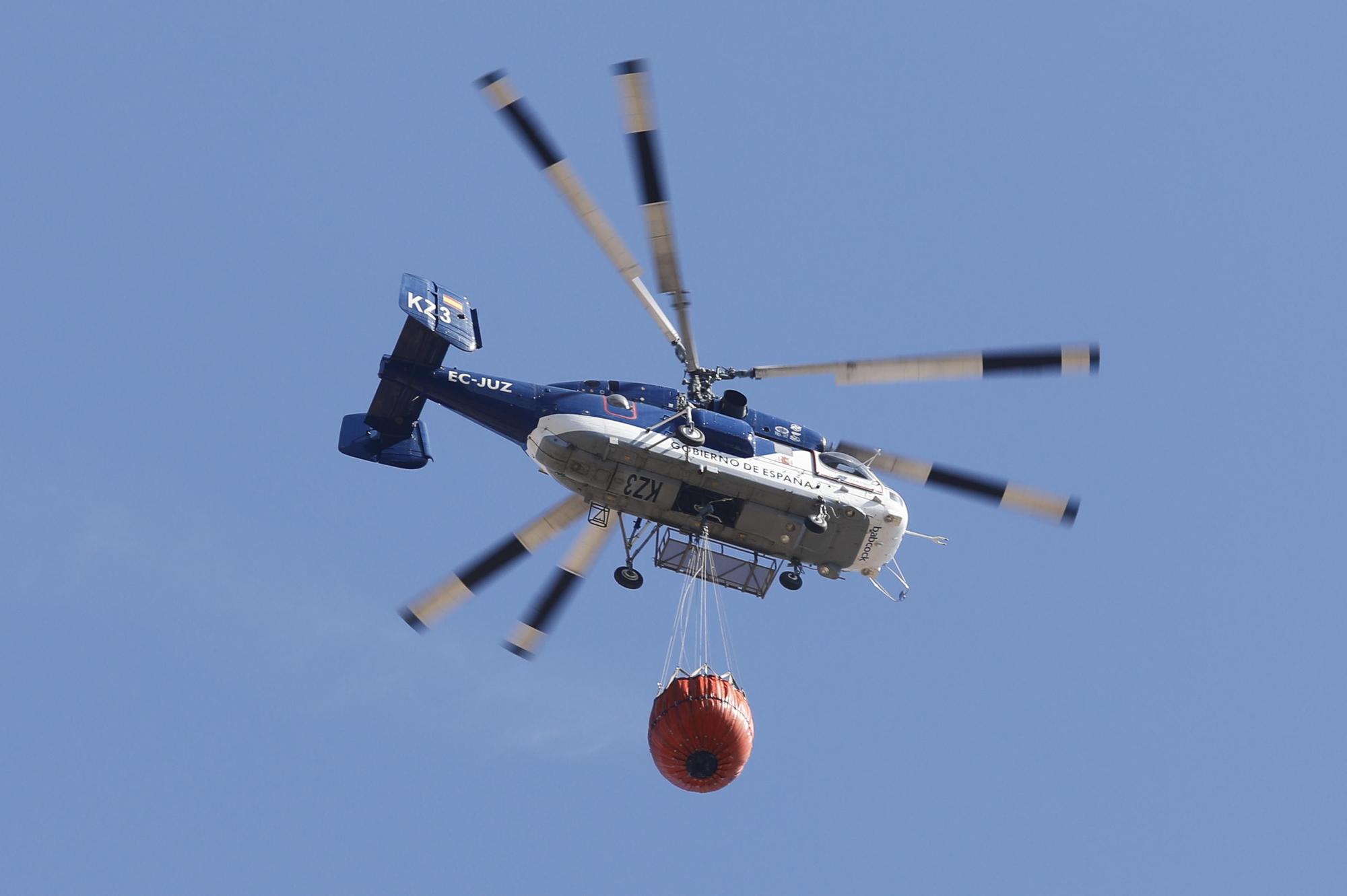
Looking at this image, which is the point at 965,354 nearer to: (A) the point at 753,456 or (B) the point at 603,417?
(A) the point at 753,456

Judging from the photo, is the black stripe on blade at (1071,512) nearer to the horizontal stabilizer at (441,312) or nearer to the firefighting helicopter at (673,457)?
the firefighting helicopter at (673,457)

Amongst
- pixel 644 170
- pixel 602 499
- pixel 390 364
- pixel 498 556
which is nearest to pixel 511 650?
pixel 498 556

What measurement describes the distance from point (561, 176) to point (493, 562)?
289 inches

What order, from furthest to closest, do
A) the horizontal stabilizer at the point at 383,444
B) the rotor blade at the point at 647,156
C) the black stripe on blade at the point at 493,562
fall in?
the horizontal stabilizer at the point at 383,444 < the black stripe on blade at the point at 493,562 < the rotor blade at the point at 647,156

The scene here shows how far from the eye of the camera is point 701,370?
2809 centimetres

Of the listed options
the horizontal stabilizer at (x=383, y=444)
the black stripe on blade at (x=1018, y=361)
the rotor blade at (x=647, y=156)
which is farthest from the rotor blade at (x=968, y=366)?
the horizontal stabilizer at (x=383, y=444)

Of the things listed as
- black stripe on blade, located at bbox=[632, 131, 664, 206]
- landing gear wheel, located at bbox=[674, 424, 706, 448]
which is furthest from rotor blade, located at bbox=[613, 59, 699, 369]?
landing gear wheel, located at bbox=[674, 424, 706, 448]

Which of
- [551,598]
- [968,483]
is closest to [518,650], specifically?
[551,598]

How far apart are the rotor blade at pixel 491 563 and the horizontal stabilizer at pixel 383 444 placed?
8.12 ft

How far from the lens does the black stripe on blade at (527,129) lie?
24422mm

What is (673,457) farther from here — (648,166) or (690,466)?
(648,166)

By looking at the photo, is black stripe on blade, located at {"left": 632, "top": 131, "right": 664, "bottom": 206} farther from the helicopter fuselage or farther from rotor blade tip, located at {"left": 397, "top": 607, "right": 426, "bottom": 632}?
rotor blade tip, located at {"left": 397, "top": 607, "right": 426, "bottom": 632}

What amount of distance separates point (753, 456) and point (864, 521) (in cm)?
238

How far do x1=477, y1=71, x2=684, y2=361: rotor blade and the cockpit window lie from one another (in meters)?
4.83
